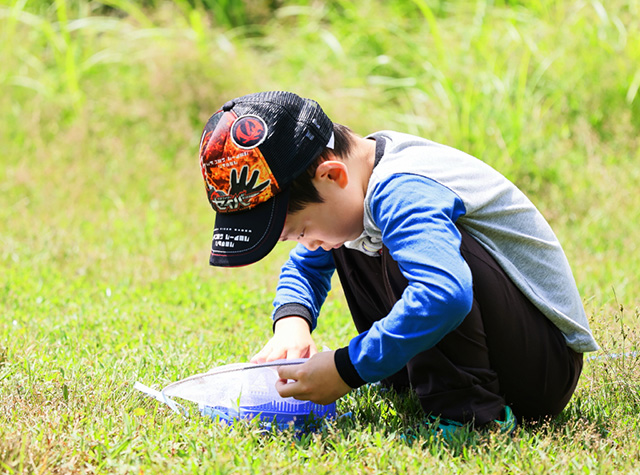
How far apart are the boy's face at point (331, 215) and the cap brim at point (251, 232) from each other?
0.07 meters

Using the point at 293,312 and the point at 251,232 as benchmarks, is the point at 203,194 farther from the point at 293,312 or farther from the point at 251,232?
the point at 251,232

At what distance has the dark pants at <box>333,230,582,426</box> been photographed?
1.94 meters

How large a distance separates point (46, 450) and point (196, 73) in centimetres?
463

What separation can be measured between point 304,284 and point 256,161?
0.73m

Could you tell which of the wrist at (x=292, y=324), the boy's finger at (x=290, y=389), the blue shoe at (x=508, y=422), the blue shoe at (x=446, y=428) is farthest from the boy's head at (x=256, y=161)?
the blue shoe at (x=508, y=422)

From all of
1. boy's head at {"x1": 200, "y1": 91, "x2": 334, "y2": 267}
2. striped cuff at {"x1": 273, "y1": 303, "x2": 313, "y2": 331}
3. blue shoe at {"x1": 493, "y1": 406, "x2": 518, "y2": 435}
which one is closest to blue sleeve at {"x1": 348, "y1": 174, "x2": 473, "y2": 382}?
boy's head at {"x1": 200, "y1": 91, "x2": 334, "y2": 267}

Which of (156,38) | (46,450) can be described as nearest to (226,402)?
(46,450)

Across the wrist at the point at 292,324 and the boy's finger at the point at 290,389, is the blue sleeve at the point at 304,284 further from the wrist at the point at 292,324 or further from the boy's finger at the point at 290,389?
the boy's finger at the point at 290,389

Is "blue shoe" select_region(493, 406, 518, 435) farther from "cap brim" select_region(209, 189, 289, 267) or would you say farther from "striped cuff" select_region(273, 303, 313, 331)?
"cap brim" select_region(209, 189, 289, 267)

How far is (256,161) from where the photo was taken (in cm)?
185

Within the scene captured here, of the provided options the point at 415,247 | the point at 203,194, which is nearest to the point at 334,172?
the point at 415,247

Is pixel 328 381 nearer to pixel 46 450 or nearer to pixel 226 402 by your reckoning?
pixel 226 402

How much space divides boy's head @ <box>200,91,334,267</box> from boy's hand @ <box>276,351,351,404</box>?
1.03ft

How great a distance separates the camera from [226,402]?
211 cm
